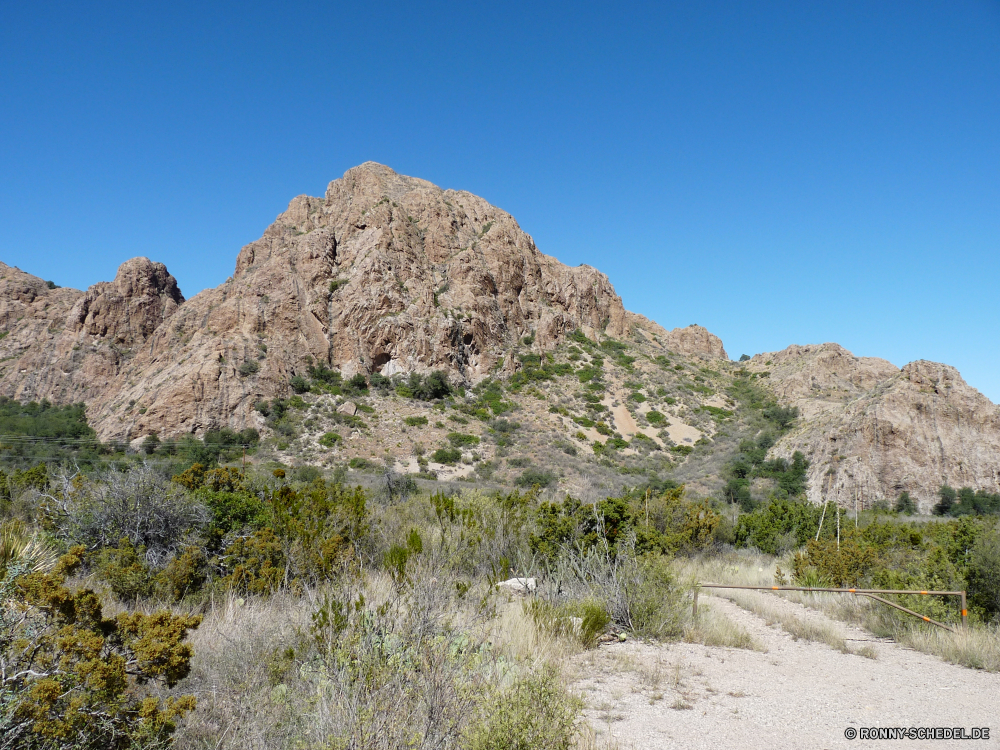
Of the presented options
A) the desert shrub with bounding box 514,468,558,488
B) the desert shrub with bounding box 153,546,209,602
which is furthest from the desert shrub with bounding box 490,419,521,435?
the desert shrub with bounding box 153,546,209,602

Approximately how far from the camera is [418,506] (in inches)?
440

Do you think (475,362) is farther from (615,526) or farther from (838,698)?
(838,698)

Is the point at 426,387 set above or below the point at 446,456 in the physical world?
above

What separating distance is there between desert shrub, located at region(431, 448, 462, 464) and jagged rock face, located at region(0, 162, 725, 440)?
10.8m

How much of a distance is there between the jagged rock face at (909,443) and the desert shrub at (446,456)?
62.9 feet

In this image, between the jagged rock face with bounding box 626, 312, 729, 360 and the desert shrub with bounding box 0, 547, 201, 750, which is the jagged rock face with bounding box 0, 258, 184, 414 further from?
the jagged rock face with bounding box 626, 312, 729, 360

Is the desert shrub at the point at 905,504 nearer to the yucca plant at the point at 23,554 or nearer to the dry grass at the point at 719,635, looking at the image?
the dry grass at the point at 719,635

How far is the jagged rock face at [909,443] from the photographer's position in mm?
22609

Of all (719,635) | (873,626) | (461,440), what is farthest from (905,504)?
(461,440)

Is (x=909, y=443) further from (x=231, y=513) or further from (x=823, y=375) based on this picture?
(x=823, y=375)

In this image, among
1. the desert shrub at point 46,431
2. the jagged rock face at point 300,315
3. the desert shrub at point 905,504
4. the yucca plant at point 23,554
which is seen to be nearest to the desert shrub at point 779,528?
the desert shrub at point 905,504

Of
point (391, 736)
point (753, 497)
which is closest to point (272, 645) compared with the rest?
point (391, 736)

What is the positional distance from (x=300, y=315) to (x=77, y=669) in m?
41.1

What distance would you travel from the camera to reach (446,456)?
107ft
